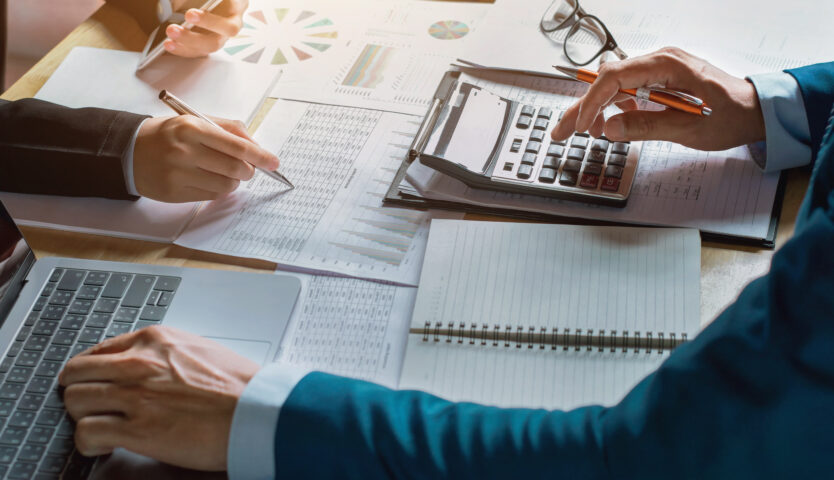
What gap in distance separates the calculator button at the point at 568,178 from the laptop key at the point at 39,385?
58cm

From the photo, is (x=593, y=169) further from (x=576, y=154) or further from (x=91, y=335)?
(x=91, y=335)

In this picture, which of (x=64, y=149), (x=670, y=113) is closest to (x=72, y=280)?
(x=64, y=149)

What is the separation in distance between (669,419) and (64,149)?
31.8 inches

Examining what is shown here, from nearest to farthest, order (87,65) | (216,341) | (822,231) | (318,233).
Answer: (822,231) < (216,341) < (318,233) < (87,65)

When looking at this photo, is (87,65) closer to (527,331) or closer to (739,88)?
(527,331)

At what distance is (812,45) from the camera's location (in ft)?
3.51

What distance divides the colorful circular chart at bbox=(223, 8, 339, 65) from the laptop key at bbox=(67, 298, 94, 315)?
0.52m

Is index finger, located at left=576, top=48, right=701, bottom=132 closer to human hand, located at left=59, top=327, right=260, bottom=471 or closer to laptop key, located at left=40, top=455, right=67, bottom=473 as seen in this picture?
human hand, located at left=59, top=327, right=260, bottom=471

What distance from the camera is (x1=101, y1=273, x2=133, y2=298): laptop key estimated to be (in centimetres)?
82

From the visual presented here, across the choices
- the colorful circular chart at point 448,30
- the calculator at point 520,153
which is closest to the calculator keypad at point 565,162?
the calculator at point 520,153

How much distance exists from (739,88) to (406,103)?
0.44m

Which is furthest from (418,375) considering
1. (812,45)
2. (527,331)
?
(812,45)

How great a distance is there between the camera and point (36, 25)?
105 inches

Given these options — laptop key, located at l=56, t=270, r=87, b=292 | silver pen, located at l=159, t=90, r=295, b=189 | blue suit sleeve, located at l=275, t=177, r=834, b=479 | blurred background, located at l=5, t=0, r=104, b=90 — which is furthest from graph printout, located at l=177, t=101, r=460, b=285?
blurred background, located at l=5, t=0, r=104, b=90
